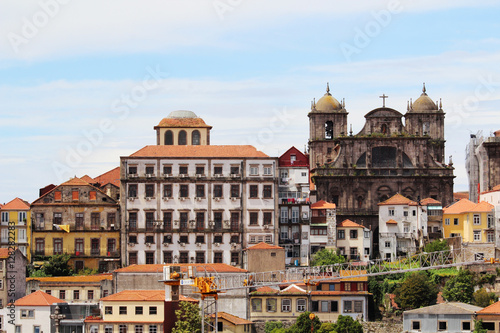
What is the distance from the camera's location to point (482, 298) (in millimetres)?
112500

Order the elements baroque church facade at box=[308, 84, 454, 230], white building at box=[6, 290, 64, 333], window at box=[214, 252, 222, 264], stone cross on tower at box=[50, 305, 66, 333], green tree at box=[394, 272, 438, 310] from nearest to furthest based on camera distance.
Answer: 1. stone cross on tower at box=[50, 305, 66, 333]
2. white building at box=[6, 290, 64, 333]
3. green tree at box=[394, 272, 438, 310]
4. window at box=[214, 252, 222, 264]
5. baroque church facade at box=[308, 84, 454, 230]

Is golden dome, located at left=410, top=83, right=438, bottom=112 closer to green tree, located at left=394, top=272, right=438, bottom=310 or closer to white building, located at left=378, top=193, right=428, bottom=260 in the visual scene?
white building, located at left=378, top=193, right=428, bottom=260

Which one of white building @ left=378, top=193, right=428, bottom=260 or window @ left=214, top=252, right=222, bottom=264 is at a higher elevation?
white building @ left=378, top=193, right=428, bottom=260

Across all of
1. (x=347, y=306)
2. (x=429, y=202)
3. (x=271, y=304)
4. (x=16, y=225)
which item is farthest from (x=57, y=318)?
(x=429, y=202)

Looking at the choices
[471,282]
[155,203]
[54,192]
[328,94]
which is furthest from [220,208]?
[328,94]

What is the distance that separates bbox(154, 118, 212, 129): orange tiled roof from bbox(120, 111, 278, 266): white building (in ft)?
57.4

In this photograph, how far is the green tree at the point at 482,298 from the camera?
112 meters

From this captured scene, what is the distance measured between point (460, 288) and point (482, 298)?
2924 millimetres

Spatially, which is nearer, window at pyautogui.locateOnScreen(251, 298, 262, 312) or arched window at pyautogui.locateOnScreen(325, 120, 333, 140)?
window at pyautogui.locateOnScreen(251, 298, 262, 312)

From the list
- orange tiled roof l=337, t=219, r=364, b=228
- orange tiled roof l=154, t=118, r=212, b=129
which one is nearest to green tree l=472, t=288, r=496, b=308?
orange tiled roof l=337, t=219, r=364, b=228

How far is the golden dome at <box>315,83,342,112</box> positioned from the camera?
152 m

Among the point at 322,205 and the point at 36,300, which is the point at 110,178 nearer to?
the point at 322,205

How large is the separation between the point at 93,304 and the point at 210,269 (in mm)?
11501

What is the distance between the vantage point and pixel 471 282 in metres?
116
